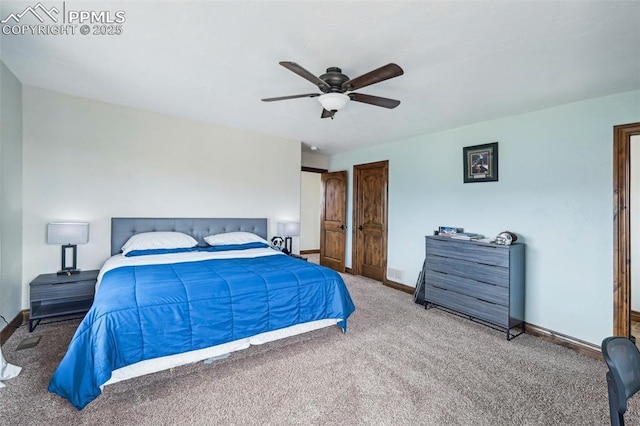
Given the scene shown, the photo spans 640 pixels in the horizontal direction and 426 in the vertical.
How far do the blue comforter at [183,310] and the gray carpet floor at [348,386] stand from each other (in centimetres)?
26

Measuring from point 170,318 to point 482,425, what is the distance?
7.39 ft

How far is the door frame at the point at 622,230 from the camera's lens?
2.73 metres

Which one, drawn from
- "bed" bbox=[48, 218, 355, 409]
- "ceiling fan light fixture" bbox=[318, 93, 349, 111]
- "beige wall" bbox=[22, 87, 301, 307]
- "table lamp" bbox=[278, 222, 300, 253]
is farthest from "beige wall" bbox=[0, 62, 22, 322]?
"table lamp" bbox=[278, 222, 300, 253]

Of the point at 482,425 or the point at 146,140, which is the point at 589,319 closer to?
the point at 482,425

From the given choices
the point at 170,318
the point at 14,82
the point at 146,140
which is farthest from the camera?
the point at 146,140

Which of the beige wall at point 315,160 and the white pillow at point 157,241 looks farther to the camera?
the beige wall at point 315,160

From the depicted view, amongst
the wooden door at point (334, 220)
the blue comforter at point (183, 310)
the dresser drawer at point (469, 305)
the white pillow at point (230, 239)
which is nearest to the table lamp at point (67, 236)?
the blue comforter at point (183, 310)

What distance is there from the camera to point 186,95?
3.19 metres

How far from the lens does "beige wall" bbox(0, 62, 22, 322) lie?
2.65 metres

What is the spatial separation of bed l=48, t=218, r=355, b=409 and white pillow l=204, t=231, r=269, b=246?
47 cm

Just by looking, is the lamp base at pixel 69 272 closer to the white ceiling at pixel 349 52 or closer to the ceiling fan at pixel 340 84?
the white ceiling at pixel 349 52

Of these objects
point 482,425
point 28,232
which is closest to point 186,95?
point 28,232

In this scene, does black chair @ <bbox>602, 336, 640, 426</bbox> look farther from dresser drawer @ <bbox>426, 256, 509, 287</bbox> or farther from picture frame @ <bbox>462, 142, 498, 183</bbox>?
picture frame @ <bbox>462, 142, 498, 183</bbox>

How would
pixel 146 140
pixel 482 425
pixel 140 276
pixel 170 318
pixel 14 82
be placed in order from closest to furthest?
1. pixel 482 425
2. pixel 170 318
3. pixel 140 276
4. pixel 14 82
5. pixel 146 140
